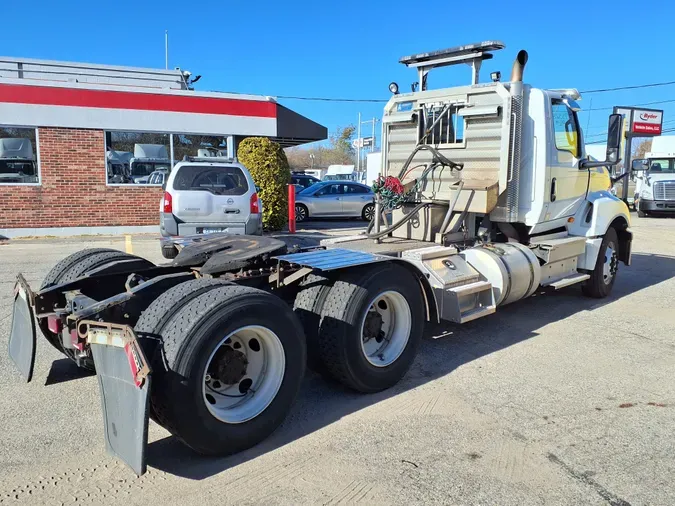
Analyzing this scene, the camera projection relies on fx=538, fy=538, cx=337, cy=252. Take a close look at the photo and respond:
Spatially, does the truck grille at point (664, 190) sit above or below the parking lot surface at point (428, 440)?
above

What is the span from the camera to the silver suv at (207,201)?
32.3 ft

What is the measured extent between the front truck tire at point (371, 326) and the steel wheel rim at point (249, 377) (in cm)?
57

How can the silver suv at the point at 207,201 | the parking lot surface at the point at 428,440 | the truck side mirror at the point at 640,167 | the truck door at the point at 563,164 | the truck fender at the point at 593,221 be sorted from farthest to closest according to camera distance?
the truck side mirror at the point at 640,167 < the silver suv at the point at 207,201 < the truck fender at the point at 593,221 < the truck door at the point at 563,164 < the parking lot surface at the point at 428,440

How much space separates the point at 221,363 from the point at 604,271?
6.33 meters

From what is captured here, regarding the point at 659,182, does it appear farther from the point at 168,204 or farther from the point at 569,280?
the point at 168,204

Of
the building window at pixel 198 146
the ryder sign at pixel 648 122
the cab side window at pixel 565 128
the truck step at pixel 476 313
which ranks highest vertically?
the ryder sign at pixel 648 122

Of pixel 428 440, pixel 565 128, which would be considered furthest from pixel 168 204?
pixel 428 440

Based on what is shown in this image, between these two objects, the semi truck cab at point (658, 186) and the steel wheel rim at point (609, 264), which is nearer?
the steel wheel rim at point (609, 264)

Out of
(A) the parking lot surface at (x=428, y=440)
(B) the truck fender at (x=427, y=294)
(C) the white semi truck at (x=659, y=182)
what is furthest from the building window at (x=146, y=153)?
(C) the white semi truck at (x=659, y=182)

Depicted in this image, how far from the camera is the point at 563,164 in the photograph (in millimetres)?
6871

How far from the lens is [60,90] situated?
1418 centimetres

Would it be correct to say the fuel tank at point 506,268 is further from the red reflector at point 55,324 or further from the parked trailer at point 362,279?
the red reflector at point 55,324

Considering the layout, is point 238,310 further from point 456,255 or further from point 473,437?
point 456,255

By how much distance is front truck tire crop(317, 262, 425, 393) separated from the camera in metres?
3.96
